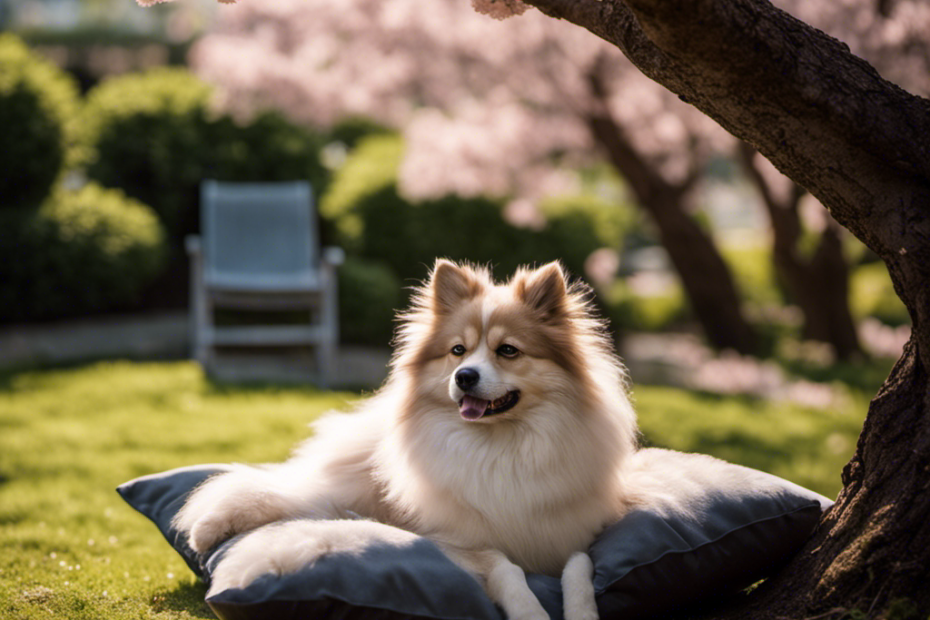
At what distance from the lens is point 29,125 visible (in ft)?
23.5

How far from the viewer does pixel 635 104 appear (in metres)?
7.75

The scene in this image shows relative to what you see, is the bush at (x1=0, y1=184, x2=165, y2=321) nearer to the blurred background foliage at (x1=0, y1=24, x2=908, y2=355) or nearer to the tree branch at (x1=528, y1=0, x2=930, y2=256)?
the blurred background foliage at (x1=0, y1=24, x2=908, y2=355)

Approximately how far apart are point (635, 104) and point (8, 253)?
17.6ft

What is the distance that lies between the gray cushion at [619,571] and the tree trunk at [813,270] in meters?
5.66

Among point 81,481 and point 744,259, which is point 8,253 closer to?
point 81,481

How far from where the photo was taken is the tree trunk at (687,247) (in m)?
7.32

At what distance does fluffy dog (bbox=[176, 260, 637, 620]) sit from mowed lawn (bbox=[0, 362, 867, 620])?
17.0 inches

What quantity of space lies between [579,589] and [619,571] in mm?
114

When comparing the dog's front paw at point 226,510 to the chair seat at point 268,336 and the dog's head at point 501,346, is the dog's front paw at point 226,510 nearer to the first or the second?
the dog's head at point 501,346

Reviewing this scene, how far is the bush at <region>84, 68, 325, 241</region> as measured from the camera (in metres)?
8.23

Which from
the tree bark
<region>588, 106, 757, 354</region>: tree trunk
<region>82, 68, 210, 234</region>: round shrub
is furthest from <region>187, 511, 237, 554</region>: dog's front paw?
<region>82, 68, 210, 234</region>: round shrub

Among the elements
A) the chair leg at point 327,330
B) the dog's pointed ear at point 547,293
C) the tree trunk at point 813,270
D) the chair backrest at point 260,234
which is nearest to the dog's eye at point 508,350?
the dog's pointed ear at point 547,293

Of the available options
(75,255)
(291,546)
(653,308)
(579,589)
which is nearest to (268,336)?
(75,255)

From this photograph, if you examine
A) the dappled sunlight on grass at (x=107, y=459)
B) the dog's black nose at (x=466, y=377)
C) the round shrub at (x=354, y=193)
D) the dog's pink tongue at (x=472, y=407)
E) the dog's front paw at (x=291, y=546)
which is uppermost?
the round shrub at (x=354, y=193)
